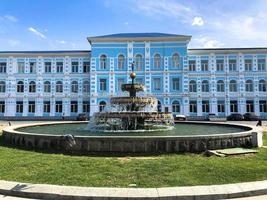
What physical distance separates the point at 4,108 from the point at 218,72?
118 feet

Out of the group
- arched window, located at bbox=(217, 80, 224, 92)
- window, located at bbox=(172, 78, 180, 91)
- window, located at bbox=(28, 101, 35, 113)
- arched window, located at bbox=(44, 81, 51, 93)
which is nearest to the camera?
window, located at bbox=(172, 78, 180, 91)

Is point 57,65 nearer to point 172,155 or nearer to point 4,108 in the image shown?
point 4,108

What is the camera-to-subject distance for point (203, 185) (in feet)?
22.1

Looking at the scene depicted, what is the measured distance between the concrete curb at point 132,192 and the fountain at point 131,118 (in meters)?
8.83

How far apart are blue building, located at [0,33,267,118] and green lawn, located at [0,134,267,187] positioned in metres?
40.6

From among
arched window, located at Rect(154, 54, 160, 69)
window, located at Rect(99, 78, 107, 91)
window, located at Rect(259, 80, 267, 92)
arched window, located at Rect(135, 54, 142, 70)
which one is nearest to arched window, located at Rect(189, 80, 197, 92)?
arched window, located at Rect(154, 54, 160, 69)

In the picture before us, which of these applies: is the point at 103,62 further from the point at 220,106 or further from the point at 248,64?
the point at 248,64

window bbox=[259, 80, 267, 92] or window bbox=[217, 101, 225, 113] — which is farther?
window bbox=[217, 101, 225, 113]

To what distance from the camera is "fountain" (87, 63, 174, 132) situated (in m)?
15.4

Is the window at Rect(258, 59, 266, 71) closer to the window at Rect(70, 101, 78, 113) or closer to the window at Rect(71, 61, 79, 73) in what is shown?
the window at Rect(71, 61, 79, 73)

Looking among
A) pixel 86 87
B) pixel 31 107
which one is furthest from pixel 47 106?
pixel 86 87

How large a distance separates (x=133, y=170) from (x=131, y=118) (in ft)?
25.3

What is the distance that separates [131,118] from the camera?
15.6m

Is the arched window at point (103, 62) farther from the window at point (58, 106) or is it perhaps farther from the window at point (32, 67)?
the window at point (32, 67)
